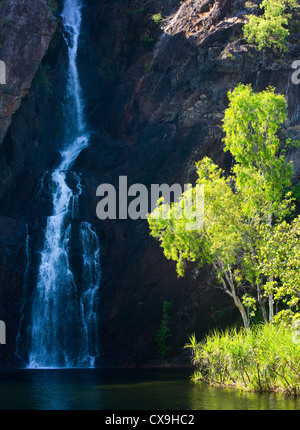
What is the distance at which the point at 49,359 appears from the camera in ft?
111

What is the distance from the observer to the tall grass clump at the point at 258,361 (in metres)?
16.3

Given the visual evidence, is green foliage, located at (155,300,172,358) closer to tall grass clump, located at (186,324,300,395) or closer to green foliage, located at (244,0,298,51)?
tall grass clump, located at (186,324,300,395)

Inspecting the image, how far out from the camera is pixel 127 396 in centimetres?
1748

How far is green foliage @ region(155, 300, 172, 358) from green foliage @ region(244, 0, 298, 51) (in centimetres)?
2233

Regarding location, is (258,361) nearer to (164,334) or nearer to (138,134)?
(164,334)

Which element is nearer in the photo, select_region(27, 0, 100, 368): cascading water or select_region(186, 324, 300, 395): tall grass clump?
select_region(186, 324, 300, 395): tall grass clump

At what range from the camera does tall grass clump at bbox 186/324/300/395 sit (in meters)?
16.3

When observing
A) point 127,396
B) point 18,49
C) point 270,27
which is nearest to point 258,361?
point 127,396

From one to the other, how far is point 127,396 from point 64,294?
19.0 m

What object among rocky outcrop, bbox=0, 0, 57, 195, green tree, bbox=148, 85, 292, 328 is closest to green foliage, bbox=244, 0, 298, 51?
rocky outcrop, bbox=0, 0, 57, 195

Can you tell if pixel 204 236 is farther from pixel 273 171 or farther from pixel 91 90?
pixel 91 90

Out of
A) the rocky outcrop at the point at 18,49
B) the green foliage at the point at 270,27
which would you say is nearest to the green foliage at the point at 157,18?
the green foliage at the point at 270,27
